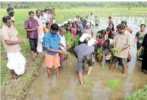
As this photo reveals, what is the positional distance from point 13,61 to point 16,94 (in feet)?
3.05

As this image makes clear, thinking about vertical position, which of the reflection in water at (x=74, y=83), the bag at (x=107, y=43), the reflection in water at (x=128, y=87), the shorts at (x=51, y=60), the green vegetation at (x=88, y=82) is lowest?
the reflection in water at (x=128, y=87)

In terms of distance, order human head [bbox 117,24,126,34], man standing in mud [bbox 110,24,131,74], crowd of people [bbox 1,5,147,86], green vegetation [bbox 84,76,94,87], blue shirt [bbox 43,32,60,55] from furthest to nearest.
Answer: man standing in mud [bbox 110,24,131,74] < human head [bbox 117,24,126,34] < green vegetation [bbox 84,76,94,87] < blue shirt [bbox 43,32,60,55] < crowd of people [bbox 1,5,147,86]

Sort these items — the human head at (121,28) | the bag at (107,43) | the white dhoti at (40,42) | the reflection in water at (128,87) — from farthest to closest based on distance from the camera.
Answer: the white dhoti at (40,42) → the bag at (107,43) → the human head at (121,28) → the reflection in water at (128,87)

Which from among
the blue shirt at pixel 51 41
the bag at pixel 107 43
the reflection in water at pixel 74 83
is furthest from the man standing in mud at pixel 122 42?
the blue shirt at pixel 51 41

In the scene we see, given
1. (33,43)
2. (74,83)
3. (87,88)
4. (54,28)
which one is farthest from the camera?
(33,43)

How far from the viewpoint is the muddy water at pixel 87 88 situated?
206 inches

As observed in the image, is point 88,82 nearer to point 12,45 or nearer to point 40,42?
point 12,45

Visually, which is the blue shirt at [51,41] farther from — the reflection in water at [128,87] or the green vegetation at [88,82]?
the reflection in water at [128,87]

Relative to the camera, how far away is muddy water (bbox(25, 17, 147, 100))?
5.23m

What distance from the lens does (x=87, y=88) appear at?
18.4ft

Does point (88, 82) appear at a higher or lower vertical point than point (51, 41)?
lower

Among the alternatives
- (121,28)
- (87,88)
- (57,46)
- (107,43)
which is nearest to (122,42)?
(121,28)

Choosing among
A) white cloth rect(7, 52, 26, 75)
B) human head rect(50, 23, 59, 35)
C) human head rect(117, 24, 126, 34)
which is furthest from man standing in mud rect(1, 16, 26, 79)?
human head rect(117, 24, 126, 34)

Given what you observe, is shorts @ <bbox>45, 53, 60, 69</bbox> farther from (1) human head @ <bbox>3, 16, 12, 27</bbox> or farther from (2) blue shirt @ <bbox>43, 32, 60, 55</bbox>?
(1) human head @ <bbox>3, 16, 12, 27</bbox>
